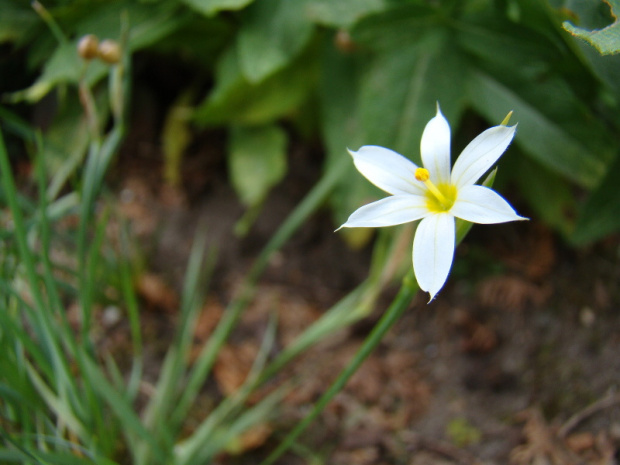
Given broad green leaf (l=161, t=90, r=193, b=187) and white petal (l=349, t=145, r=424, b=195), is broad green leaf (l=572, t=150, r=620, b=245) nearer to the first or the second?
white petal (l=349, t=145, r=424, b=195)

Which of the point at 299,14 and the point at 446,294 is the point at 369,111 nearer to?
the point at 299,14

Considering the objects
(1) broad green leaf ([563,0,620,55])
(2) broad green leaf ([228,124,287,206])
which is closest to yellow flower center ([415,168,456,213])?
(1) broad green leaf ([563,0,620,55])

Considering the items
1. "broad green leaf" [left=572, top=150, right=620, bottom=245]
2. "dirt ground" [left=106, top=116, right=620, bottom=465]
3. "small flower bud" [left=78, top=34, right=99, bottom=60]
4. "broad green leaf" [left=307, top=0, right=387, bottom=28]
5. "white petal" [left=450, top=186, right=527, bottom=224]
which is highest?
"small flower bud" [left=78, top=34, right=99, bottom=60]

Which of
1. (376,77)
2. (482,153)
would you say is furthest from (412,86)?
(482,153)

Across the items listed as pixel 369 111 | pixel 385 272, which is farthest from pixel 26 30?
pixel 385 272

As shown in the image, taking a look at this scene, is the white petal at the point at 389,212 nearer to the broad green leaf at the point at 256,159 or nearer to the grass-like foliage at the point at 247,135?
the grass-like foliage at the point at 247,135
